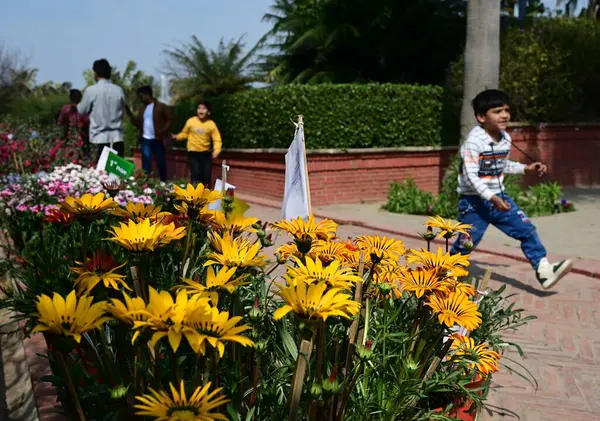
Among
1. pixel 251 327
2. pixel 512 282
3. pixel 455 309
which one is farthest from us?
pixel 512 282

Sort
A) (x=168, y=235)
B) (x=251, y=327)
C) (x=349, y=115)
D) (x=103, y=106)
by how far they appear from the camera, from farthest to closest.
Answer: (x=349, y=115) < (x=103, y=106) < (x=168, y=235) < (x=251, y=327)

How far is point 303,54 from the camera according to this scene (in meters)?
21.5

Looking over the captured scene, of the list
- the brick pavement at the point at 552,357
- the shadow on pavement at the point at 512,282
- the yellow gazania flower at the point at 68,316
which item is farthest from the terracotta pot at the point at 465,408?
the shadow on pavement at the point at 512,282

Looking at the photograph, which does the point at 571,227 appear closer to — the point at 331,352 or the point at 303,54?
the point at 331,352

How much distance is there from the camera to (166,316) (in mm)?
1408

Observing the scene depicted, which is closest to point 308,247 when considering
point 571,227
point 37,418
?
point 37,418

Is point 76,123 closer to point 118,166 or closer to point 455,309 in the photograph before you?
point 118,166

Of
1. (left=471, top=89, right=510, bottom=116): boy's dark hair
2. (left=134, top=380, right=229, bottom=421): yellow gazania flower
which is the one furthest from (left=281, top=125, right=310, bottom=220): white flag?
(left=471, top=89, right=510, bottom=116): boy's dark hair

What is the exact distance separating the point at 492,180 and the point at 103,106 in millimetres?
5917

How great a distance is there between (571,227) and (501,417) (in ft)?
20.9

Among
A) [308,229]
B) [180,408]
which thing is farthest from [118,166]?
[180,408]

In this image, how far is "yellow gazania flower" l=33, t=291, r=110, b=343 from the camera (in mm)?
1408

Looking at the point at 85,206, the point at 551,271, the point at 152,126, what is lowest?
the point at 551,271

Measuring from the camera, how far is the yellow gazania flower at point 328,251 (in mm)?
2191
